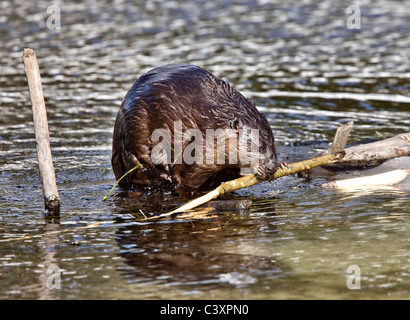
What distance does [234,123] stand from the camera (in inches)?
246

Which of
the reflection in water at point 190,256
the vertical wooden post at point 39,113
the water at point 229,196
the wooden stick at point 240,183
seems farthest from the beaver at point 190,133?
the vertical wooden post at point 39,113

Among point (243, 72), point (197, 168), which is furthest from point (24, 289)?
point (243, 72)

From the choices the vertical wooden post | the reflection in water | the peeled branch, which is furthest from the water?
the vertical wooden post

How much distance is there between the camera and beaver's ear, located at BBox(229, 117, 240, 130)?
20.4 ft

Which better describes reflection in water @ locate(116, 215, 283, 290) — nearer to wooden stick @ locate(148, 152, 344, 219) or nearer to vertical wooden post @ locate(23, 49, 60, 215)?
wooden stick @ locate(148, 152, 344, 219)

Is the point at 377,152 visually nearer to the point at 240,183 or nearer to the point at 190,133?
the point at 240,183

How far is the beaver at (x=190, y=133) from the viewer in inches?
247

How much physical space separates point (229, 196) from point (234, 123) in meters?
0.97

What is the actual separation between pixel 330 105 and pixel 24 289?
739cm

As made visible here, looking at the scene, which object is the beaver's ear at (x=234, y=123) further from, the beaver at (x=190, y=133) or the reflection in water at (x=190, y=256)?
the reflection in water at (x=190, y=256)

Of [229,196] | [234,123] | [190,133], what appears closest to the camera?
[234,123]

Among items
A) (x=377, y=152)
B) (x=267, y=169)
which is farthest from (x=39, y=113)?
(x=377, y=152)

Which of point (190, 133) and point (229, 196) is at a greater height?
A: point (190, 133)
